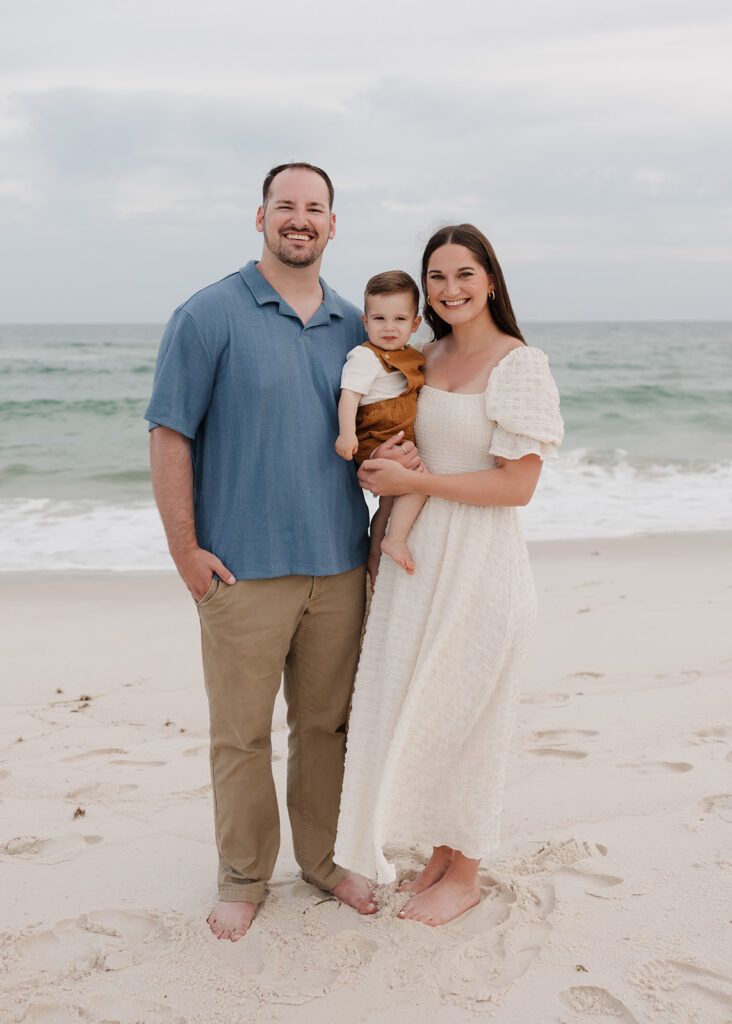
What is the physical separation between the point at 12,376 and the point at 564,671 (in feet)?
79.0

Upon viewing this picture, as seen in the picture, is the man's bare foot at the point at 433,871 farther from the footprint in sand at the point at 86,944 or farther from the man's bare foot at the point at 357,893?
the footprint in sand at the point at 86,944

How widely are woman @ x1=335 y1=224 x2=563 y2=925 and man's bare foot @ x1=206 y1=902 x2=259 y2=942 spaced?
35 cm

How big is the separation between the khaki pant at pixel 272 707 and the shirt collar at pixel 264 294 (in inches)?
31.5


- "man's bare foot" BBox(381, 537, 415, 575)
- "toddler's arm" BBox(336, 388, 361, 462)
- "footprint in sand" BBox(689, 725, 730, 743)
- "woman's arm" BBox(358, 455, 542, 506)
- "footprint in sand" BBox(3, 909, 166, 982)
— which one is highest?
"toddler's arm" BBox(336, 388, 361, 462)

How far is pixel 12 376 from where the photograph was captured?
25703 mm

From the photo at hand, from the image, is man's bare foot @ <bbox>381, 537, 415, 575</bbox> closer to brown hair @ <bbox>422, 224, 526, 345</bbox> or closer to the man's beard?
brown hair @ <bbox>422, 224, 526, 345</bbox>

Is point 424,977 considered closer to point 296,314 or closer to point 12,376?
point 296,314

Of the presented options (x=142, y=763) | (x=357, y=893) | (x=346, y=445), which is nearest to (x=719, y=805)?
(x=357, y=893)

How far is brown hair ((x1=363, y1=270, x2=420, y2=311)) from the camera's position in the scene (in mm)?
2701

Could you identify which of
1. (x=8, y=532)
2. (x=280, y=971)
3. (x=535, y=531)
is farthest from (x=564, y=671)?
(x=8, y=532)

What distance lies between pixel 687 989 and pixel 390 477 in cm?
156

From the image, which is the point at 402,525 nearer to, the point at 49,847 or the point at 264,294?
the point at 264,294

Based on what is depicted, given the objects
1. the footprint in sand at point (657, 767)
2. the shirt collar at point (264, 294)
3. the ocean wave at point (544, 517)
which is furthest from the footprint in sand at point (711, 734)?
the ocean wave at point (544, 517)

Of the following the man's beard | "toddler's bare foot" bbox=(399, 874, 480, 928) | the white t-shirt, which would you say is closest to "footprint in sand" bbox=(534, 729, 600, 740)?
"toddler's bare foot" bbox=(399, 874, 480, 928)
